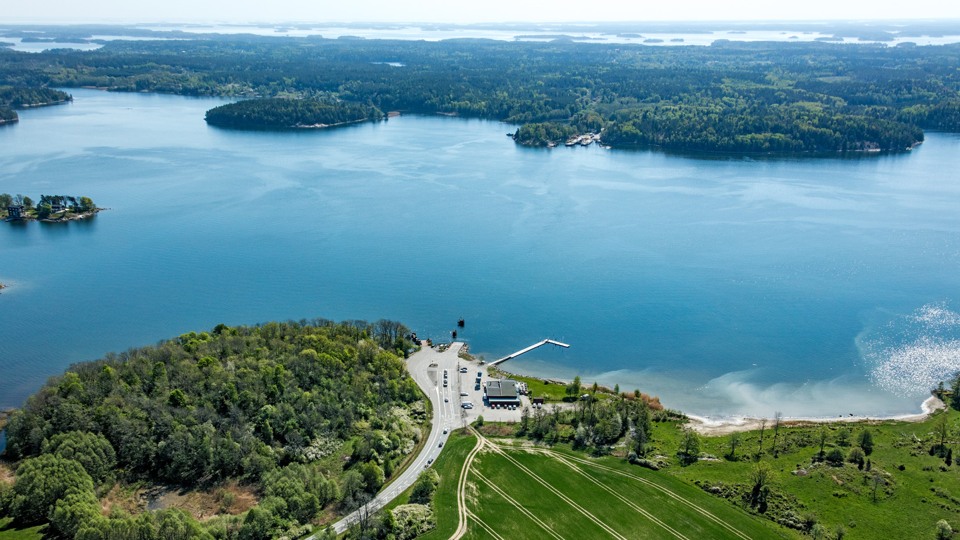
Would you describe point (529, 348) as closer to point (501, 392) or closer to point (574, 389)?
point (574, 389)

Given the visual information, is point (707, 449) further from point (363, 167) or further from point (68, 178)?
point (68, 178)

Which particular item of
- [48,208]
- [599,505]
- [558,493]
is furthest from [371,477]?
[48,208]

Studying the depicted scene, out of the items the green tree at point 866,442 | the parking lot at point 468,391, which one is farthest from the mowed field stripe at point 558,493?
the green tree at point 866,442

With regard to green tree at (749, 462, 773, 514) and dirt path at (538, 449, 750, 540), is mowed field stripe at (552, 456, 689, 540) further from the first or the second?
green tree at (749, 462, 773, 514)

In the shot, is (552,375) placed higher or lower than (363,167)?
lower

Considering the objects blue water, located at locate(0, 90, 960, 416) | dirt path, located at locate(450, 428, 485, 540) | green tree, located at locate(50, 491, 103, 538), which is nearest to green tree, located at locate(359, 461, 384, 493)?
dirt path, located at locate(450, 428, 485, 540)

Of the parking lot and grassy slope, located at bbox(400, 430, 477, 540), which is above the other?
the parking lot

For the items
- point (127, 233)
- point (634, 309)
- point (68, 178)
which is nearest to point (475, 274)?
point (634, 309)
